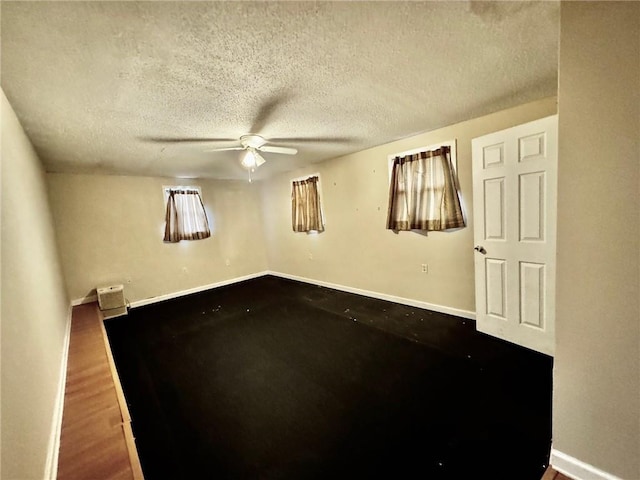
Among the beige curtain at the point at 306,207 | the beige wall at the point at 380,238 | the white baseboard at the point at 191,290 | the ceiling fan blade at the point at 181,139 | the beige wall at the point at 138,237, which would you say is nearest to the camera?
the ceiling fan blade at the point at 181,139

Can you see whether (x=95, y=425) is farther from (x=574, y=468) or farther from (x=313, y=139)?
(x=313, y=139)

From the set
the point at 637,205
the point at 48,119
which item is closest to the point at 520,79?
the point at 637,205

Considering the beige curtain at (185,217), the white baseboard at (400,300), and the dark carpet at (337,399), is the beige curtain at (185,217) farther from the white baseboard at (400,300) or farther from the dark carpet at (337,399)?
the white baseboard at (400,300)

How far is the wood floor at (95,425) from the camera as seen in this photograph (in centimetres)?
127

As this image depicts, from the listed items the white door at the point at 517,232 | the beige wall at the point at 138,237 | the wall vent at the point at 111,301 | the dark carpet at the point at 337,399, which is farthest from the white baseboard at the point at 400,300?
the wall vent at the point at 111,301

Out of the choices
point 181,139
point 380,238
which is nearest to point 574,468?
point 380,238

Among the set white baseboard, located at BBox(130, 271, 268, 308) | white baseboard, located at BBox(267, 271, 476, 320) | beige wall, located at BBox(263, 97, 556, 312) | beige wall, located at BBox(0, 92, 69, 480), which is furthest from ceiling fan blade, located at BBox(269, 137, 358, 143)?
white baseboard, located at BBox(130, 271, 268, 308)

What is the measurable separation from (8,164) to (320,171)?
11.8 feet

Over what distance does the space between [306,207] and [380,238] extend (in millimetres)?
1637

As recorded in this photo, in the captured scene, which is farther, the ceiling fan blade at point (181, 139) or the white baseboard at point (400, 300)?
the white baseboard at point (400, 300)

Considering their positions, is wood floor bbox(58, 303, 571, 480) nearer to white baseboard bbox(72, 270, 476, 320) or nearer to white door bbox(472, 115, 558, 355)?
white door bbox(472, 115, 558, 355)

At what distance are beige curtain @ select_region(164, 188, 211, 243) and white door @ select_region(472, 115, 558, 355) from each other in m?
4.64

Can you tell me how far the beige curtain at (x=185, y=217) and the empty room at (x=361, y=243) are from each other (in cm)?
89

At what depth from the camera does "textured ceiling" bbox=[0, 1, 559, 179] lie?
118cm
